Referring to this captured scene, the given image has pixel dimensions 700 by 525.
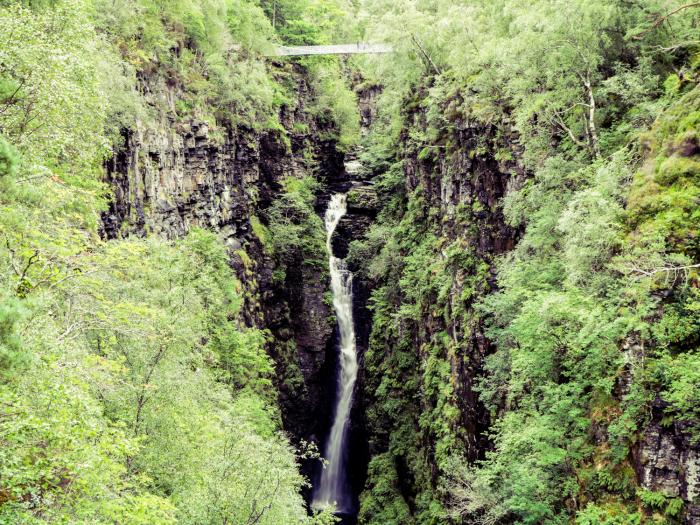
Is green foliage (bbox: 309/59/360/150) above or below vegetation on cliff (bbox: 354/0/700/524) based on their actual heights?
above

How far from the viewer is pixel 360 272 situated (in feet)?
136

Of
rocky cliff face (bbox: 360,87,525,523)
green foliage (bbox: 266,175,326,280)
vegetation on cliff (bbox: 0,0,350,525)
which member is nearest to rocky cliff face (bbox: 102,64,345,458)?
green foliage (bbox: 266,175,326,280)

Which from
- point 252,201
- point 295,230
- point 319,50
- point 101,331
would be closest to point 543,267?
point 101,331

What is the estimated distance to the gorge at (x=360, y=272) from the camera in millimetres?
10812

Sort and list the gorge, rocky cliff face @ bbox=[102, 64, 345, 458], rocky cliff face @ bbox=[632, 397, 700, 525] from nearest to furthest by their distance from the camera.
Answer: rocky cliff face @ bbox=[632, 397, 700, 525], the gorge, rocky cliff face @ bbox=[102, 64, 345, 458]

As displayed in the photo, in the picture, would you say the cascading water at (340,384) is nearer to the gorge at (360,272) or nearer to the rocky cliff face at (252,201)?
the gorge at (360,272)

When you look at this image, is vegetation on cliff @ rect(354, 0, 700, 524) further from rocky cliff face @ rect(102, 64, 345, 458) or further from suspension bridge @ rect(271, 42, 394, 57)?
suspension bridge @ rect(271, 42, 394, 57)


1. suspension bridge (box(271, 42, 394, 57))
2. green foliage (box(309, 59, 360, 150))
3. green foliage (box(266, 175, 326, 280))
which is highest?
suspension bridge (box(271, 42, 394, 57))

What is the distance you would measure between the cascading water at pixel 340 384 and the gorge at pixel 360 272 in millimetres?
198

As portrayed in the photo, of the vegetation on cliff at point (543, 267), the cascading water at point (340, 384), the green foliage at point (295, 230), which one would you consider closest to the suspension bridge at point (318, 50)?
the green foliage at point (295, 230)

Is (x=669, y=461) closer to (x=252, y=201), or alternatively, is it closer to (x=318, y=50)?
(x=252, y=201)

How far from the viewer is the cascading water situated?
120 feet

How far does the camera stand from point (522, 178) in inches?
837

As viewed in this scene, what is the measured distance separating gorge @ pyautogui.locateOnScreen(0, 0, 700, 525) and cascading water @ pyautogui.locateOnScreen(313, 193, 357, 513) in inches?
7.8
